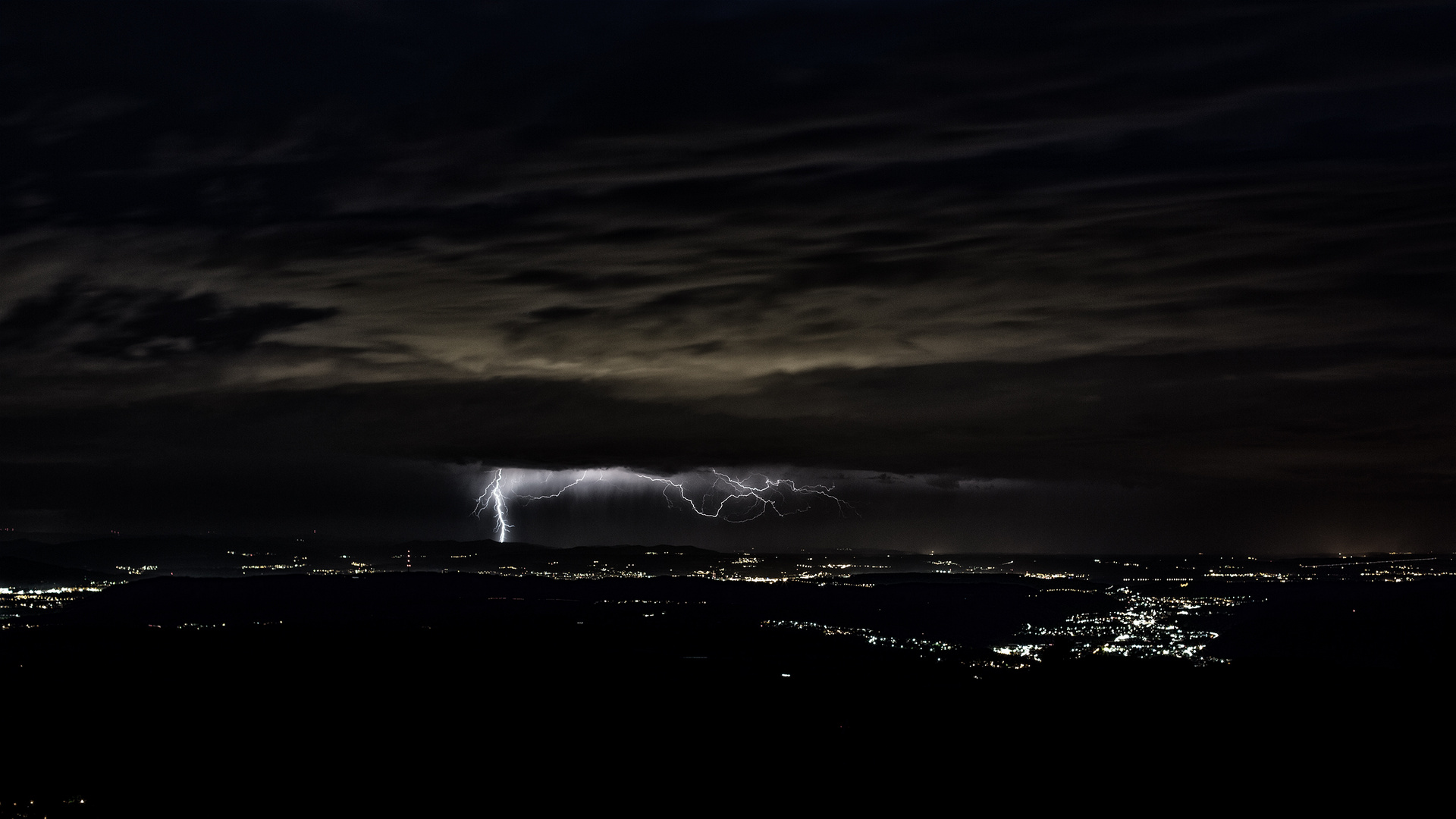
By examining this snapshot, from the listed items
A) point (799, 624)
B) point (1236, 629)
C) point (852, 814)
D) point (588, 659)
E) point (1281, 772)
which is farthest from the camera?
point (799, 624)

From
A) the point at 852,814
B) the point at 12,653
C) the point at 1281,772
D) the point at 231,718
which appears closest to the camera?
the point at 852,814

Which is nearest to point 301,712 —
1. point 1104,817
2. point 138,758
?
point 138,758

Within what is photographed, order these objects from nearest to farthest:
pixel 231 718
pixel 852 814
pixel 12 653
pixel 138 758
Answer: pixel 852 814 → pixel 138 758 → pixel 231 718 → pixel 12 653

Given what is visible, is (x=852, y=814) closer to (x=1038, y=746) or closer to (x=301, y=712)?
(x=1038, y=746)

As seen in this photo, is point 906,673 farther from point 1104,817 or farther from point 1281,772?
point 1104,817

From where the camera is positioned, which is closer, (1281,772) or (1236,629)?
(1281,772)

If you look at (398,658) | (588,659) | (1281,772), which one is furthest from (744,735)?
(398,658)
